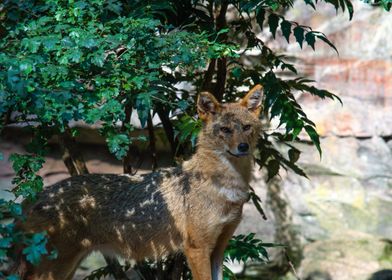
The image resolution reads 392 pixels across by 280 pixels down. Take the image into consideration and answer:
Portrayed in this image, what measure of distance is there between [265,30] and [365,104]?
5.68 feet

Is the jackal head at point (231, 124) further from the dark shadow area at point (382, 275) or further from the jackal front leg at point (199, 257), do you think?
the dark shadow area at point (382, 275)

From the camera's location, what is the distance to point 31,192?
15.1 ft

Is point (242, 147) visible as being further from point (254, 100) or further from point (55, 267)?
point (55, 267)

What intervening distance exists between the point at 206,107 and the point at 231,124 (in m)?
0.25

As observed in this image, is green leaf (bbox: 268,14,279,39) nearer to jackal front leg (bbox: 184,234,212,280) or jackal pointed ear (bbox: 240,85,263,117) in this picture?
jackal pointed ear (bbox: 240,85,263,117)

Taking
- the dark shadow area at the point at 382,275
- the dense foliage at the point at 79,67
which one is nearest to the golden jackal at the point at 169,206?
the dense foliage at the point at 79,67

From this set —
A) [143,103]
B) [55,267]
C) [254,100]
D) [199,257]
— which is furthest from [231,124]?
[55,267]

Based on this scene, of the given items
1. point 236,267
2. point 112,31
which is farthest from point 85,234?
point 236,267

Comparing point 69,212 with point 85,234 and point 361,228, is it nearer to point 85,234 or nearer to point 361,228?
point 85,234

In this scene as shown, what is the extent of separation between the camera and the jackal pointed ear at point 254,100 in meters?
6.09

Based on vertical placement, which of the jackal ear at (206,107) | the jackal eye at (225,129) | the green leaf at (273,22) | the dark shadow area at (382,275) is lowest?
the dark shadow area at (382,275)

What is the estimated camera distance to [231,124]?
5.92m

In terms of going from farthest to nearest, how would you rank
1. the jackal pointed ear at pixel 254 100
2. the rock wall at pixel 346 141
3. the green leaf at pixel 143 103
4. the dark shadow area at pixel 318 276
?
the rock wall at pixel 346 141 → the dark shadow area at pixel 318 276 → the jackal pointed ear at pixel 254 100 → the green leaf at pixel 143 103

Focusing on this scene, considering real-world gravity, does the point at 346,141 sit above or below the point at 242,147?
below
